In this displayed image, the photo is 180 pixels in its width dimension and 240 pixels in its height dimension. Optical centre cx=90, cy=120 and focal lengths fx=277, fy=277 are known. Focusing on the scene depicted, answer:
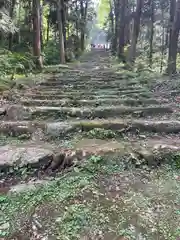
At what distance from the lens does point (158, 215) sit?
2.67 meters

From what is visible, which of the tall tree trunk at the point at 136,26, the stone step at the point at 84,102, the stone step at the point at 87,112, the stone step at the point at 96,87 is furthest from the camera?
the tall tree trunk at the point at 136,26

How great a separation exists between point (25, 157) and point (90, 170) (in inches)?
35.0

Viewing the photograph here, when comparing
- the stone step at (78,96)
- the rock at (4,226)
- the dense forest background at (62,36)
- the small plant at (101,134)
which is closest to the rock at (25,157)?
the small plant at (101,134)

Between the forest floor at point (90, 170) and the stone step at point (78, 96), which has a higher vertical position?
the stone step at point (78, 96)

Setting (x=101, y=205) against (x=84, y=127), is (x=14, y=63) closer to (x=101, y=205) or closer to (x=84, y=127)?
(x=84, y=127)

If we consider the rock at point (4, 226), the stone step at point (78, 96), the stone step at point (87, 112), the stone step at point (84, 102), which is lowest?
the rock at point (4, 226)

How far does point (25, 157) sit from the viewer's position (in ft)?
11.7

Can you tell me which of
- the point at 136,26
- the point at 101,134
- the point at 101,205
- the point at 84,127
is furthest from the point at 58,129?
the point at 136,26

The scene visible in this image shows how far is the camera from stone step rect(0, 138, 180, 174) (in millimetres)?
3492

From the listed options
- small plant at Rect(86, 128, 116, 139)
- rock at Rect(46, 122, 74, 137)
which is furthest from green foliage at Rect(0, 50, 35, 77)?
small plant at Rect(86, 128, 116, 139)

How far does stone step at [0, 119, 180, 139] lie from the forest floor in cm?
2

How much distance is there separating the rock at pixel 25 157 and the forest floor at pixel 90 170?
0.01m

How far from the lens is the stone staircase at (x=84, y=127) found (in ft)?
11.9

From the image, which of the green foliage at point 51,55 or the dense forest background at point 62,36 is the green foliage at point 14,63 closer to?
the dense forest background at point 62,36
